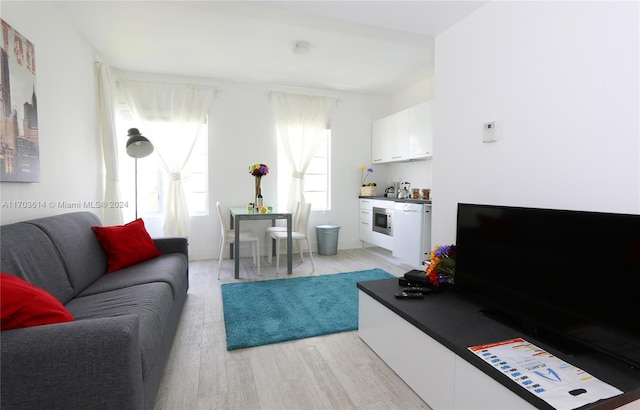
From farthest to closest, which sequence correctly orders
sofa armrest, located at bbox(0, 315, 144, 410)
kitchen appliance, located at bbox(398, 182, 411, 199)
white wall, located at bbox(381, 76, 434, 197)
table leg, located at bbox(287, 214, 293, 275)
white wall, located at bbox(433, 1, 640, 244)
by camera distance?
kitchen appliance, located at bbox(398, 182, 411, 199) < white wall, located at bbox(381, 76, 434, 197) < table leg, located at bbox(287, 214, 293, 275) < white wall, located at bbox(433, 1, 640, 244) < sofa armrest, located at bbox(0, 315, 144, 410)

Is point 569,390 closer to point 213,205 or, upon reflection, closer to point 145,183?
point 213,205

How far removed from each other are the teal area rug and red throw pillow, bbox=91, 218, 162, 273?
86 centimetres

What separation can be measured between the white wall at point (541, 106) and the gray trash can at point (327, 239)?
2.66m

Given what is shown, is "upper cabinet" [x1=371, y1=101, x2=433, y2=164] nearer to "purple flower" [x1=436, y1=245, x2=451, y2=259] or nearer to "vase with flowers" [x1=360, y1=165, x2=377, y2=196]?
"vase with flowers" [x1=360, y1=165, x2=377, y2=196]

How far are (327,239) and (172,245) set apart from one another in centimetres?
257

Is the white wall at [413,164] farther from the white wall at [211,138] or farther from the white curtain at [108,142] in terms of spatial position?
the white curtain at [108,142]

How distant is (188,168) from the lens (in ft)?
15.7

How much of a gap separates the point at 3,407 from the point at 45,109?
7.58 ft

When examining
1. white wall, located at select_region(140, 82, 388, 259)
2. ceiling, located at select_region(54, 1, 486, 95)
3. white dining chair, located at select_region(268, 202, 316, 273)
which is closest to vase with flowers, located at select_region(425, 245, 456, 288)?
ceiling, located at select_region(54, 1, 486, 95)

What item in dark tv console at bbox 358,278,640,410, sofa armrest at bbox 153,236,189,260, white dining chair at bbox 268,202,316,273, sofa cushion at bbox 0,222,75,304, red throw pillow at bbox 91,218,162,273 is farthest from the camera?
white dining chair at bbox 268,202,316,273

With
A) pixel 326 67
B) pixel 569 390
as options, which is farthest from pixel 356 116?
pixel 569 390

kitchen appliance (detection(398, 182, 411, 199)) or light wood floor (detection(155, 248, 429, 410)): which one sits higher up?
kitchen appliance (detection(398, 182, 411, 199))

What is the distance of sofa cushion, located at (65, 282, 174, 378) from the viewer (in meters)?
1.48

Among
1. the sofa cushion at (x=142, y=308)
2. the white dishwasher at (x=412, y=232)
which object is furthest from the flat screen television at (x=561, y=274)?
the white dishwasher at (x=412, y=232)
